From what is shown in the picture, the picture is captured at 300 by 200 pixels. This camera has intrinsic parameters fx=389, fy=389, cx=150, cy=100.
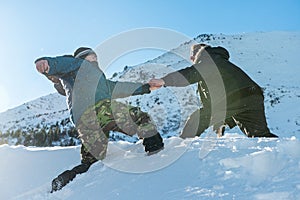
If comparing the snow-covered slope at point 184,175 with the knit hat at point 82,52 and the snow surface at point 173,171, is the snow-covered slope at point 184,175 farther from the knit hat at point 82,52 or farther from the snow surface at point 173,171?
the knit hat at point 82,52

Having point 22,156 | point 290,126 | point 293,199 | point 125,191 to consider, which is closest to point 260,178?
point 293,199

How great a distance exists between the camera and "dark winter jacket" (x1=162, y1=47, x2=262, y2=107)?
459 cm

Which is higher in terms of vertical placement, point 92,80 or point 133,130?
point 92,80

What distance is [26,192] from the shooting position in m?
3.69

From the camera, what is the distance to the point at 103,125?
4.12 meters

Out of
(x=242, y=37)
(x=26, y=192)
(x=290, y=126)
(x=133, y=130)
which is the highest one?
(x=242, y=37)

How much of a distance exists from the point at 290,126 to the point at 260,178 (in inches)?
574

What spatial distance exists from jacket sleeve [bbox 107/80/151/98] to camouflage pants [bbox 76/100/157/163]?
0.25m

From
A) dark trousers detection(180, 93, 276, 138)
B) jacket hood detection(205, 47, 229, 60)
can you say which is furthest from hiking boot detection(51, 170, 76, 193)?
jacket hood detection(205, 47, 229, 60)

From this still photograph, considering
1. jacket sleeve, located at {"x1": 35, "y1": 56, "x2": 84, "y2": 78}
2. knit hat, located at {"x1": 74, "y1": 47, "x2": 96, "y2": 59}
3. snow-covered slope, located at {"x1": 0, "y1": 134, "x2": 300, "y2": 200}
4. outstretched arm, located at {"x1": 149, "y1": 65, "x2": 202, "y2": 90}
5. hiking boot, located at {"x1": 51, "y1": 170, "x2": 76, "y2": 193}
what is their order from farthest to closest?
outstretched arm, located at {"x1": 149, "y1": 65, "x2": 202, "y2": 90} → knit hat, located at {"x1": 74, "y1": 47, "x2": 96, "y2": 59} → jacket sleeve, located at {"x1": 35, "y1": 56, "x2": 84, "y2": 78} → hiking boot, located at {"x1": 51, "y1": 170, "x2": 76, "y2": 193} → snow-covered slope, located at {"x1": 0, "y1": 134, "x2": 300, "y2": 200}

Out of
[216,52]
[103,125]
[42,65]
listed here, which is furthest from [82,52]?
[216,52]

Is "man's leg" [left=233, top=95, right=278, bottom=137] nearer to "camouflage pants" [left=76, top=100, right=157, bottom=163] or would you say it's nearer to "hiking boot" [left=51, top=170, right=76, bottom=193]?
"camouflage pants" [left=76, top=100, right=157, bottom=163]

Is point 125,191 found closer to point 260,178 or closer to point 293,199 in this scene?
point 260,178

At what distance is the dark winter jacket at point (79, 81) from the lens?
13.4 feet
